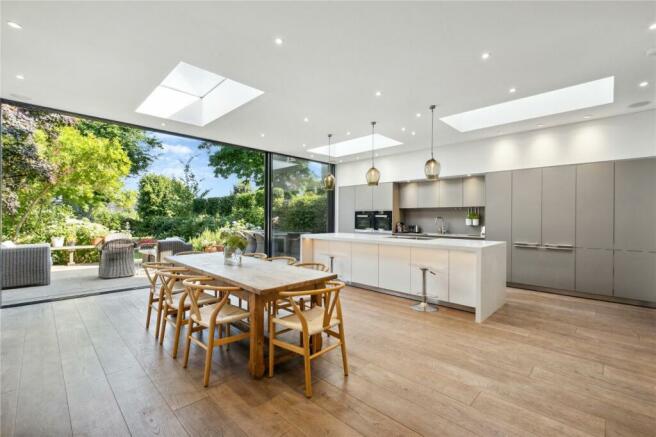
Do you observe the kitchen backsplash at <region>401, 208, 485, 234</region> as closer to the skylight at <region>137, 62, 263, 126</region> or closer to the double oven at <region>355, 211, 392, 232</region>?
the double oven at <region>355, 211, 392, 232</region>

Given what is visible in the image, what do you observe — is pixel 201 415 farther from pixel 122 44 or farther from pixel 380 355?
pixel 122 44

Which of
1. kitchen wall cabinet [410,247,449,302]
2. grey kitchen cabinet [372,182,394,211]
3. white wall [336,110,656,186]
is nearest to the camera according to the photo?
kitchen wall cabinet [410,247,449,302]

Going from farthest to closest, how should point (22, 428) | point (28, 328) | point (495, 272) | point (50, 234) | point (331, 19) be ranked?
point (50, 234), point (495, 272), point (28, 328), point (331, 19), point (22, 428)

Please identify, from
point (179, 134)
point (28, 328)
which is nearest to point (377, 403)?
point (28, 328)

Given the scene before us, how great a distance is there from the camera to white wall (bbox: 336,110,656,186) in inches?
175

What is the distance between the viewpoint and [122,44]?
2688mm

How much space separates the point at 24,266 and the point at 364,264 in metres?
5.75

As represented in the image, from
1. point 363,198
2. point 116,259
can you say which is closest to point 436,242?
point 363,198

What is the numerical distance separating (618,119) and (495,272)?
3269 millimetres

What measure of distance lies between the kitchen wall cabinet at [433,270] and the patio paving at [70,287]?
4.75m

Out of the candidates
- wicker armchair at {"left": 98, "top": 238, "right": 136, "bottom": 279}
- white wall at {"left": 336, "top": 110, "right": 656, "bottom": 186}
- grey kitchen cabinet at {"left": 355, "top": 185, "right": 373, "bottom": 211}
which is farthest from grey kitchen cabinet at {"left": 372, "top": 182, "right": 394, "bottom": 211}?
wicker armchair at {"left": 98, "top": 238, "right": 136, "bottom": 279}

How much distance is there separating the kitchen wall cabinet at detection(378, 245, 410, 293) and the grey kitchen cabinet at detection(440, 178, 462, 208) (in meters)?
2.56

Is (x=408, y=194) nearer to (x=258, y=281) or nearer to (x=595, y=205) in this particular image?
(x=595, y=205)

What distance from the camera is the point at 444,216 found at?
686 cm
